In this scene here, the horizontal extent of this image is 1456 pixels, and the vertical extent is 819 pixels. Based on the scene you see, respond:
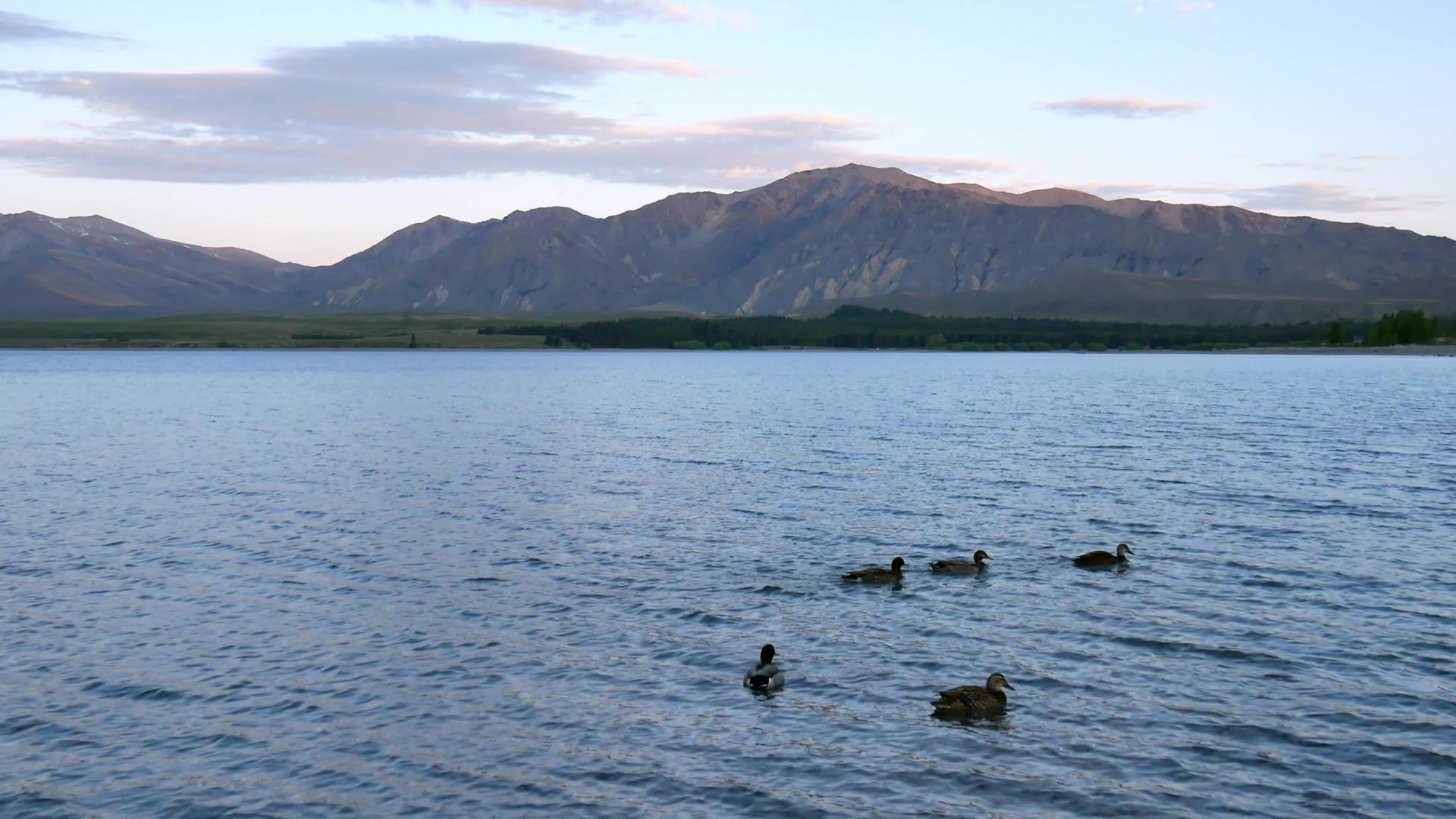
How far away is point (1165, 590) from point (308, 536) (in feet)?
101

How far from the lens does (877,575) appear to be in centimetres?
3622

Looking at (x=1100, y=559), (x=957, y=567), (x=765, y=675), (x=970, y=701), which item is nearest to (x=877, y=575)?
(x=957, y=567)

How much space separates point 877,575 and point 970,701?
1238cm

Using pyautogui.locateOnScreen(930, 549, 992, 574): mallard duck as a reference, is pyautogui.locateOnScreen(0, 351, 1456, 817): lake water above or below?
below

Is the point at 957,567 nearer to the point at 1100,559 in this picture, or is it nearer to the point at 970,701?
the point at 1100,559

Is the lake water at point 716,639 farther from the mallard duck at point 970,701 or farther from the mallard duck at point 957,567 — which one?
the mallard duck at point 957,567

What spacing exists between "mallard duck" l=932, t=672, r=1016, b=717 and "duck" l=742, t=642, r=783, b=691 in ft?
12.1

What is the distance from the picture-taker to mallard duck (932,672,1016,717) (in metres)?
23.9

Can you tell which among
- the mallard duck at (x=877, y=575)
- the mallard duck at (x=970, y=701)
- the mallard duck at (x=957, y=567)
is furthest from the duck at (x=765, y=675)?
the mallard duck at (x=957, y=567)

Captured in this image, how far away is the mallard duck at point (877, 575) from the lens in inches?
1426

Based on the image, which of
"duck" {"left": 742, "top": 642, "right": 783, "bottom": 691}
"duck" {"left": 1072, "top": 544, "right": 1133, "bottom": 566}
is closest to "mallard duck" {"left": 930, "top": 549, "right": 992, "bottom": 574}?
"duck" {"left": 1072, "top": 544, "right": 1133, "bottom": 566}

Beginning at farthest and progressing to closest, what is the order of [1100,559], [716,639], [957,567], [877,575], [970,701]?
[1100,559] < [957,567] < [877,575] < [716,639] < [970,701]

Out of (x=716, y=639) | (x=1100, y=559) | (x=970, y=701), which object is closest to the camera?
(x=970, y=701)

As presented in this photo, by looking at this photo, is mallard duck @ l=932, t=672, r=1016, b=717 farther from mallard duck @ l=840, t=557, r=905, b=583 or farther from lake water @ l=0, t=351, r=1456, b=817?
mallard duck @ l=840, t=557, r=905, b=583
